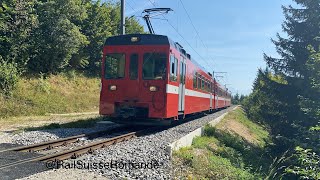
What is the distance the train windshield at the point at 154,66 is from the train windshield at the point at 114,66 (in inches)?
35.6

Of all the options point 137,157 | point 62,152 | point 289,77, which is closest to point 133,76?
point 137,157

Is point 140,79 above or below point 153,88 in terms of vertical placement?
above

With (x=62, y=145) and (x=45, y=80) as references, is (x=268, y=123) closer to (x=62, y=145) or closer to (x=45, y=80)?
(x=62, y=145)

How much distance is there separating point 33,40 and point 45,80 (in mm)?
3431

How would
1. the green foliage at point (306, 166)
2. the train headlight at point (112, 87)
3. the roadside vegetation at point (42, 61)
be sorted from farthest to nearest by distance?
the roadside vegetation at point (42, 61)
the train headlight at point (112, 87)
the green foliage at point (306, 166)

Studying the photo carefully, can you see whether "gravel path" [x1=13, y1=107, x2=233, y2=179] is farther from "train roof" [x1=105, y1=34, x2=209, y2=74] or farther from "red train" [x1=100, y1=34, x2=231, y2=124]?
"train roof" [x1=105, y1=34, x2=209, y2=74]

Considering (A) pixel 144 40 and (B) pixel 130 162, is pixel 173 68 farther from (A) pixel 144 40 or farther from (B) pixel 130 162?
(B) pixel 130 162

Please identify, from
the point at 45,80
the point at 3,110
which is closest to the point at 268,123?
the point at 3,110

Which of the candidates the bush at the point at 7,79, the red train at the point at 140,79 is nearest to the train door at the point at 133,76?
the red train at the point at 140,79

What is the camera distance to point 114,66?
12547mm

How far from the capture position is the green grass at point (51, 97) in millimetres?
19031

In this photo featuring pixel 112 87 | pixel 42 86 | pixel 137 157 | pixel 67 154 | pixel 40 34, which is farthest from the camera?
pixel 40 34

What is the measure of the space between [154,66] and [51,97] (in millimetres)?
13741

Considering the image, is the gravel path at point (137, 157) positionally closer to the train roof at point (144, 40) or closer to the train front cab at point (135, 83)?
the train front cab at point (135, 83)
